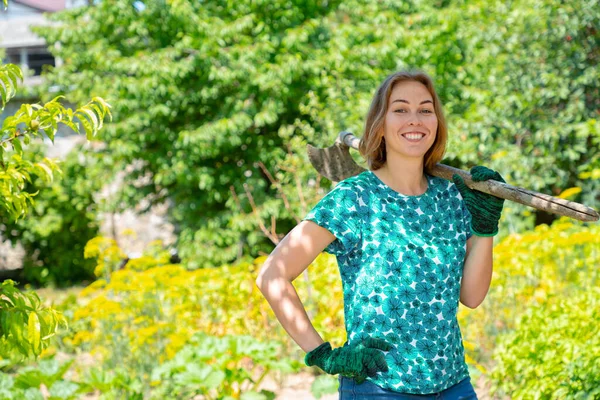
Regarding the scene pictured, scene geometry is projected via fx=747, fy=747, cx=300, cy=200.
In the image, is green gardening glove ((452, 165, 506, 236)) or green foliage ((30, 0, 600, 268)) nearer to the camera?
green gardening glove ((452, 165, 506, 236))

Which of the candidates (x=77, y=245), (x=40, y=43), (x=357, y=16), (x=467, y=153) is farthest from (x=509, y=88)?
(x=40, y=43)

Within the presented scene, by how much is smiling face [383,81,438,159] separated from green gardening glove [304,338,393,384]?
20.1 inches

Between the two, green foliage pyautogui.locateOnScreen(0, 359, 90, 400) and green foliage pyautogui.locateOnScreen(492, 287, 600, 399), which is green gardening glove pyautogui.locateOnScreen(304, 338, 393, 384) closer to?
green foliage pyautogui.locateOnScreen(492, 287, 600, 399)

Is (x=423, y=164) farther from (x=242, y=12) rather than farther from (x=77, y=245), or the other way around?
(x=77, y=245)

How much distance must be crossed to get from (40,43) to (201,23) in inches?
473

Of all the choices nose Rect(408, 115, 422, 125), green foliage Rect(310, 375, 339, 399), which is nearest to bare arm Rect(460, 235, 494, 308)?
nose Rect(408, 115, 422, 125)

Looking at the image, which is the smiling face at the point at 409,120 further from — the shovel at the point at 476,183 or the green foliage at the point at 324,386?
the green foliage at the point at 324,386

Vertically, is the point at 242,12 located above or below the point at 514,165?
above

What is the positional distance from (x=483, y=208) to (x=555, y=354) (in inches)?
56.4

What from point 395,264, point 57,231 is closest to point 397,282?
point 395,264

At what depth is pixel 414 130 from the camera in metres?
1.96

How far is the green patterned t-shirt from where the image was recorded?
1.81 meters

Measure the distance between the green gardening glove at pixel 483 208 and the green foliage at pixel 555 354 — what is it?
1.15 meters

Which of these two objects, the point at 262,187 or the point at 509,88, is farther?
the point at 262,187
